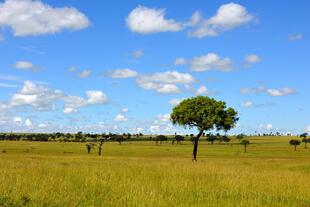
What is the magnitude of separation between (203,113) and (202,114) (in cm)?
31

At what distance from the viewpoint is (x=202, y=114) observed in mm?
67188

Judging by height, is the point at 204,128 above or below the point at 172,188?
above

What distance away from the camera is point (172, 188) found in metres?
18.4

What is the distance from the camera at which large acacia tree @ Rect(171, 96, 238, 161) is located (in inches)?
2628

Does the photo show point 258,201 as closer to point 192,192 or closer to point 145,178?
point 192,192

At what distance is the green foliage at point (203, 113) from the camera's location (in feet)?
219

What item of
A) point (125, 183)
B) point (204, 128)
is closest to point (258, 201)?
point (125, 183)

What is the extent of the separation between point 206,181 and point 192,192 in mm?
3695

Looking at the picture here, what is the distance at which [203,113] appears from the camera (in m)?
66.9

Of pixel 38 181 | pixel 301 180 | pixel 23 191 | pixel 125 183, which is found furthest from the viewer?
pixel 301 180

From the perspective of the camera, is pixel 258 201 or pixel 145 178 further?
pixel 145 178

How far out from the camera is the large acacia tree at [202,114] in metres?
66.8

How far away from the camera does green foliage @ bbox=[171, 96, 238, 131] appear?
6675cm

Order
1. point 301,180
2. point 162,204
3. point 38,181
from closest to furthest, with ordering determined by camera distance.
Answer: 1. point 162,204
2. point 38,181
3. point 301,180
